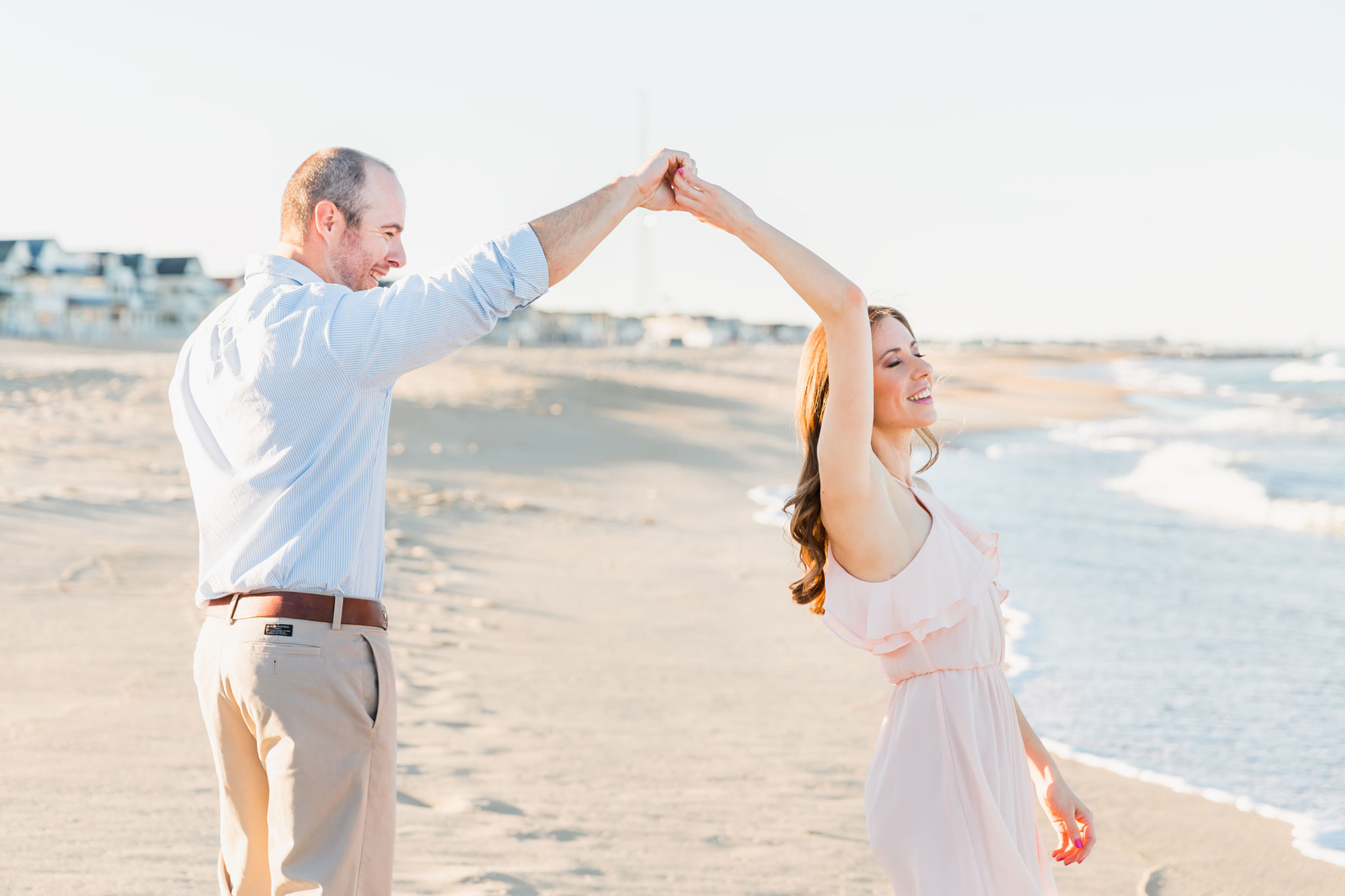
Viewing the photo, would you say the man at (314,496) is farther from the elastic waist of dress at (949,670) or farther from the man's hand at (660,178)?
the elastic waist of dress at (949,670)

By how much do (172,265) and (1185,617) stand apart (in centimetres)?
7813

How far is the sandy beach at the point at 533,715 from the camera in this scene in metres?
3.72

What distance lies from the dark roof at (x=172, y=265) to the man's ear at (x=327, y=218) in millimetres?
80350

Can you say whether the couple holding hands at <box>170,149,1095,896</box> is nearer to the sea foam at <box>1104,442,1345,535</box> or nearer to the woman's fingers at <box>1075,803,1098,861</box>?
the woman's fingers at <box>1075,803,1098,861</box>

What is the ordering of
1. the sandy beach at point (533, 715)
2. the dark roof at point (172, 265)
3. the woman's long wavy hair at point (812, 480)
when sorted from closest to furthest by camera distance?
the woman's long wavy hair at point (812, 480)
the sandy beach at point (533, 715)
the dark roof at point (172, 265)

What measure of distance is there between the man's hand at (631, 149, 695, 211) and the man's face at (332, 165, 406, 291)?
0.48m

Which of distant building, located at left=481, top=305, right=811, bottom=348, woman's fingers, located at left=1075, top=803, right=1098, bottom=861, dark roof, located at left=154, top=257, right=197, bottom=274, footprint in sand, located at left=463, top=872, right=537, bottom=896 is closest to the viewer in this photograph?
woman's fingers, located at left=1075, top=803, right=1098, bottom=861

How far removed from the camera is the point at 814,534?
2346 millimetres

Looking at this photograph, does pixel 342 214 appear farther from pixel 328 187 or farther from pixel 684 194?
pixel 684 194

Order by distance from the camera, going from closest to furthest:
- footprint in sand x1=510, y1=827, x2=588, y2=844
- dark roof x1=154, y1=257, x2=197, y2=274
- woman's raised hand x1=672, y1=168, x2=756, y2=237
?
woman's raised hand x1=672, y1=168, x2=756, y2=237 → footprint in sand x1=510, y1=827, x2=588, y2=844 → dark roof x1=154, y1=257, x2=197, y2=274

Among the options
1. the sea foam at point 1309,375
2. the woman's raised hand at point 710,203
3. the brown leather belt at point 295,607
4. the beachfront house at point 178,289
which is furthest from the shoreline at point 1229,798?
the beachfront house at point 178,289

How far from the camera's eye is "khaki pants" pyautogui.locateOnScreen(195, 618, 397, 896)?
2100 mm

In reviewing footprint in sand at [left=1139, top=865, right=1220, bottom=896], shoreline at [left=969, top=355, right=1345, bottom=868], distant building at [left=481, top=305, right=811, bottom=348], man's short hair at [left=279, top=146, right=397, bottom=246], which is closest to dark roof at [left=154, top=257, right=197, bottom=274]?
distant building at [left=481, top=305, right=811, bottom=348]

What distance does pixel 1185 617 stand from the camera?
7.68 meters
